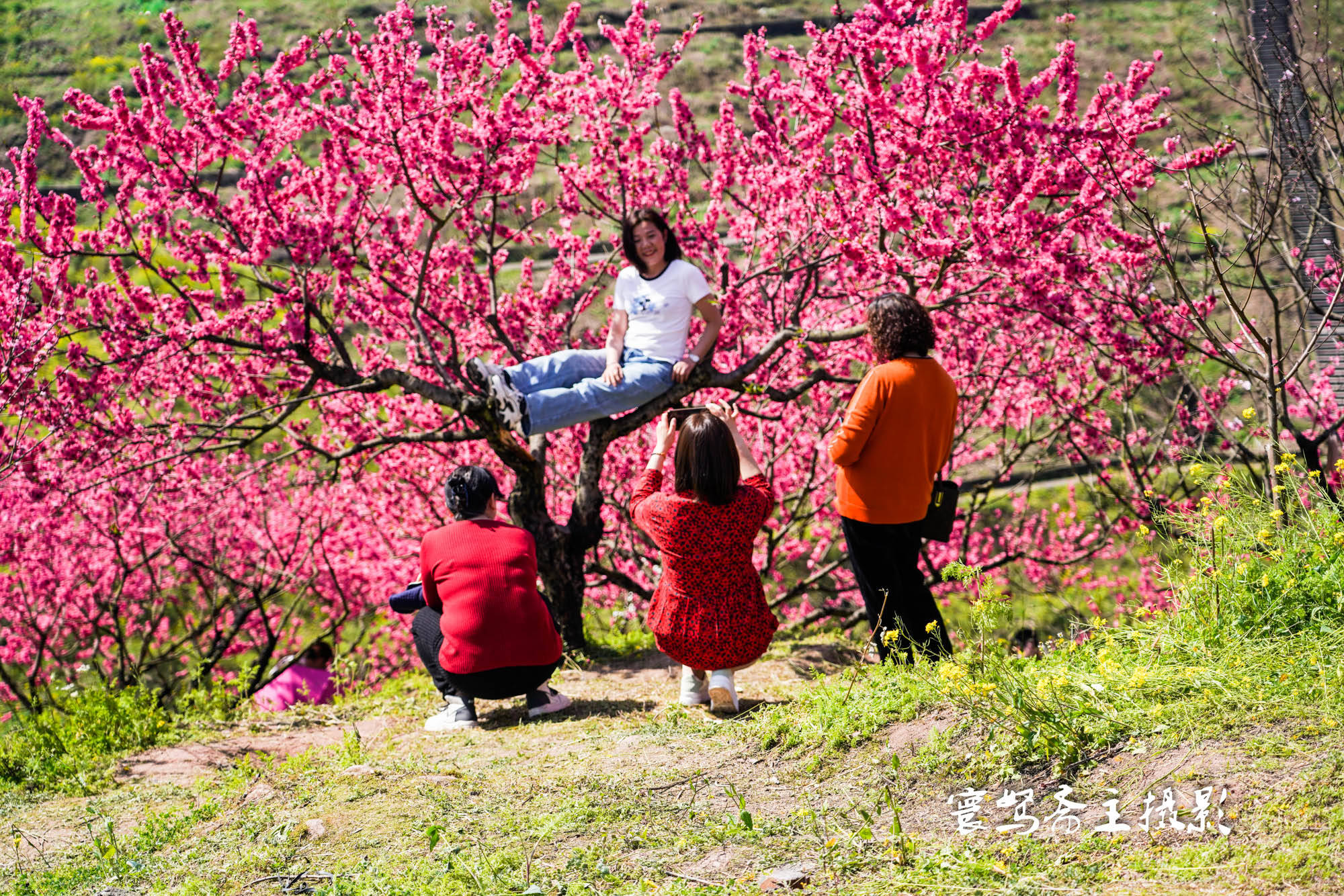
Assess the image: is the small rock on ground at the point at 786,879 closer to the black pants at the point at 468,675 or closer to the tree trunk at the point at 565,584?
the black pants at the point at 468,675

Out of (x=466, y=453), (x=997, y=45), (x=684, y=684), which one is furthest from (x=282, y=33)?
(x=684, y=684)

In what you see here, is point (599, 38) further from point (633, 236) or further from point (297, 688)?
point (297, 688)

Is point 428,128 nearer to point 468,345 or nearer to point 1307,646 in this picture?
point 468,345

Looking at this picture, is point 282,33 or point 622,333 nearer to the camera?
point 622,333

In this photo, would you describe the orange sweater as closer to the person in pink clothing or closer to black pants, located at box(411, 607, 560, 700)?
black pants, located at box(411, 607, 560, 700)

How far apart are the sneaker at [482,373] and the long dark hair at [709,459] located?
1404 millimetres

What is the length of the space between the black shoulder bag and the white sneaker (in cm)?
101

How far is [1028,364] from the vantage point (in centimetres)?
797

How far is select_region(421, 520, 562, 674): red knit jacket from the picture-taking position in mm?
4238

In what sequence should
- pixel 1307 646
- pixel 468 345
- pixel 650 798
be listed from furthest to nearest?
pixel 468 345
pixel 650 798
pixel 1307 646

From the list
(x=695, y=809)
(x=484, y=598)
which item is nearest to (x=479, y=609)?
(x=484, y=598)

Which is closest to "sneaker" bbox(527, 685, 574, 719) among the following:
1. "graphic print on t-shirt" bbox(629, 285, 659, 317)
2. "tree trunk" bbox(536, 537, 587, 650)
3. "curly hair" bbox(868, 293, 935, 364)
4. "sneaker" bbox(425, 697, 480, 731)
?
"sneaker" bbox(425, 697, 480, 731)

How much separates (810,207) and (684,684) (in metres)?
3.27

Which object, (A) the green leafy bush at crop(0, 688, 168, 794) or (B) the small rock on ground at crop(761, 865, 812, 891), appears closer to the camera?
(B) the small rock on ground at crop(761, 865, 812, 891)
